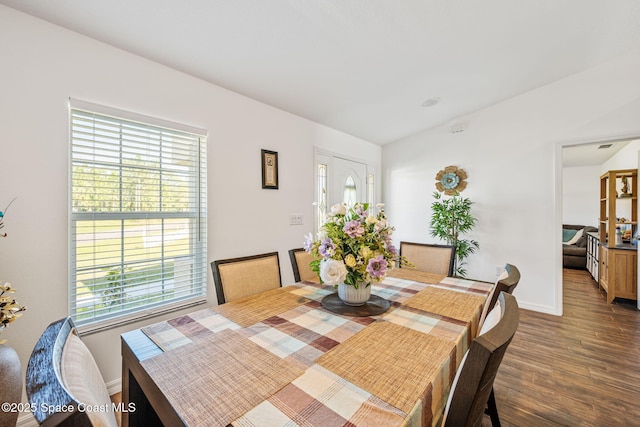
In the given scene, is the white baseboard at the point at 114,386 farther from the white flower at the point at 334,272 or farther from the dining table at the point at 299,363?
the white flower at the point at 334,272

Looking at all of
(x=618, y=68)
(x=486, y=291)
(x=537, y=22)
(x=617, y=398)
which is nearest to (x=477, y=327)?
(x=486, y=291)

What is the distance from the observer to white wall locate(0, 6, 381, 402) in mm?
1482

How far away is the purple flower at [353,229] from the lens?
1330 millimetres

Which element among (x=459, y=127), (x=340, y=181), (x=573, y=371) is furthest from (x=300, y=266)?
(x=459, y=127)

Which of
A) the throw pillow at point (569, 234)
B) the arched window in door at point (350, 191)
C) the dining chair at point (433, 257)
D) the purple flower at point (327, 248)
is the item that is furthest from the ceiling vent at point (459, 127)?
the throw pillow at point (569, 234)

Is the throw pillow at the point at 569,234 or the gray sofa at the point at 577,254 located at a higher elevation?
the throw pillow at the point at 569,234

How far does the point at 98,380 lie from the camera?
2.68 feet

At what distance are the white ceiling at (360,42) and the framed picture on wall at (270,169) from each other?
53 cm

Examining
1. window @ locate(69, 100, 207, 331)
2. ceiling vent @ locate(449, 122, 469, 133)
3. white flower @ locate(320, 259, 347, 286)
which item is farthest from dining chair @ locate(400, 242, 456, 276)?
ceiling vent @ locate(449, 122, 469, 133)

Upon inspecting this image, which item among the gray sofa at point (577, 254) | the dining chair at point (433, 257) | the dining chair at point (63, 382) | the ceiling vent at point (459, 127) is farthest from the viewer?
the gray sofa at point (577, 254)

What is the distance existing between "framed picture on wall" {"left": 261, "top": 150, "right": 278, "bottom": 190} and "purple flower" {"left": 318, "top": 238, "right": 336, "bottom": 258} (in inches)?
60.8

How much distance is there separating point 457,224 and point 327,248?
2.98 metres

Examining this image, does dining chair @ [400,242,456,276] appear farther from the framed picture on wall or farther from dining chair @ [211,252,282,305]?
the framed picture on wall

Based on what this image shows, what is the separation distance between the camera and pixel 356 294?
1.39m
